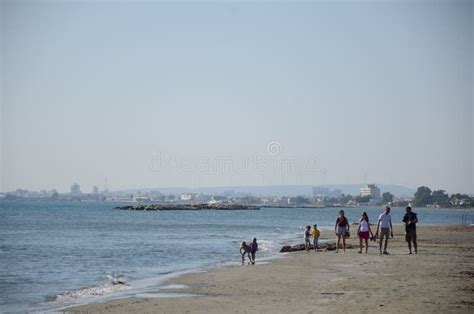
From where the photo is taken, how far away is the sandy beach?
13239 mm

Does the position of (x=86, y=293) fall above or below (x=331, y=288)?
below

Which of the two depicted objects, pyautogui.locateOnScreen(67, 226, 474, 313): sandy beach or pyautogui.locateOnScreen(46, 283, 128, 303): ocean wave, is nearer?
pyautogui.locateOnScreen(67, 226, 474, 313): sandy beach

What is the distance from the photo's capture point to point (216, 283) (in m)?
19.0

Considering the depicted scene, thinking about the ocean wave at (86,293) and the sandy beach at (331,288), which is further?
the ocean wave at (86,293)

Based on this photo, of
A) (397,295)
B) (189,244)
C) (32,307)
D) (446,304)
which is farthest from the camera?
(189,244)

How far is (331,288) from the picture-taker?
Result: 53.0 ft

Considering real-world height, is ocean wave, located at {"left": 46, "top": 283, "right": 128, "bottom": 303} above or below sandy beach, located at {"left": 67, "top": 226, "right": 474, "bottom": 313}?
below

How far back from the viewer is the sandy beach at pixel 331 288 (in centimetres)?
1324

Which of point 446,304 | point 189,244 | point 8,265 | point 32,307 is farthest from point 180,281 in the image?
point 189,244

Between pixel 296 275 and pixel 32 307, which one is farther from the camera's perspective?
pixel 296 275

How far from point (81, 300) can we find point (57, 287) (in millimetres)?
4048

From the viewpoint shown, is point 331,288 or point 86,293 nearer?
point 331,288

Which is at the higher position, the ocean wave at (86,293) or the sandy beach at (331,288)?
the sandy beach at (331,288)

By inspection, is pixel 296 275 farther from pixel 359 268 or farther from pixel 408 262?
pixel 408 262
